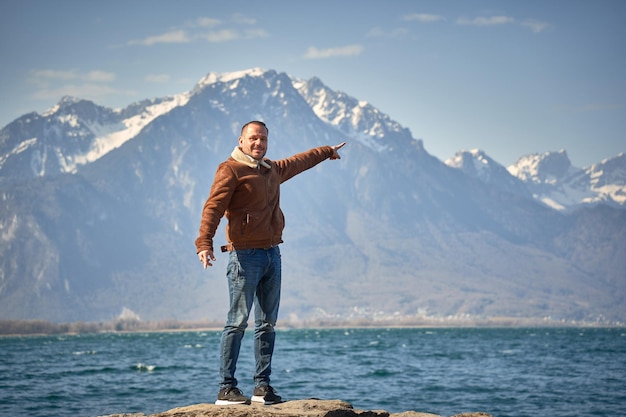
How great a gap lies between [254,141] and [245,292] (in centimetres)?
198

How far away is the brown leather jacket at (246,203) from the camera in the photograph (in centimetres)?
1249

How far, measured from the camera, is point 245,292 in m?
12.7

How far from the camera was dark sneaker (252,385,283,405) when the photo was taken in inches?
506

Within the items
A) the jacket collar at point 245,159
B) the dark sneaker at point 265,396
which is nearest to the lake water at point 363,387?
the dark sneaker at point 265,396

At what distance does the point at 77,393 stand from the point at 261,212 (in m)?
35.7

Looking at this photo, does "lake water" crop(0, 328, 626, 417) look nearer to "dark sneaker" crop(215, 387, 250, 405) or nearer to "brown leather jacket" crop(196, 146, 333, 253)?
"dark sneaker" crop(215, 387, 250, 405)

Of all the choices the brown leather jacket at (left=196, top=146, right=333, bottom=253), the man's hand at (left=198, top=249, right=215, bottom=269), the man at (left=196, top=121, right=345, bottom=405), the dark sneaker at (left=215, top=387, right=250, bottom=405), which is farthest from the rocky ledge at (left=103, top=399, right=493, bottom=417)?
the brown leather jacket at (left=196, top=146, right=333, bottom=253)

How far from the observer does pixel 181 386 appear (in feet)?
163

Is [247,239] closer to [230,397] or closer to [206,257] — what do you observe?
[206,257]

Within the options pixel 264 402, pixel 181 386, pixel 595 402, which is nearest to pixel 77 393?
pixel 181 386

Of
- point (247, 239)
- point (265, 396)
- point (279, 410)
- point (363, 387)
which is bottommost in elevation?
point (363, 387)

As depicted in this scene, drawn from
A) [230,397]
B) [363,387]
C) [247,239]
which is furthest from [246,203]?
[363,387]

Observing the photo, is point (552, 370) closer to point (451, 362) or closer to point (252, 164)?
point (451, 362)

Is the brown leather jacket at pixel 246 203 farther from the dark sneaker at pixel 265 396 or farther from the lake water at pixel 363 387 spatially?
the lake water at pixel 363 387
